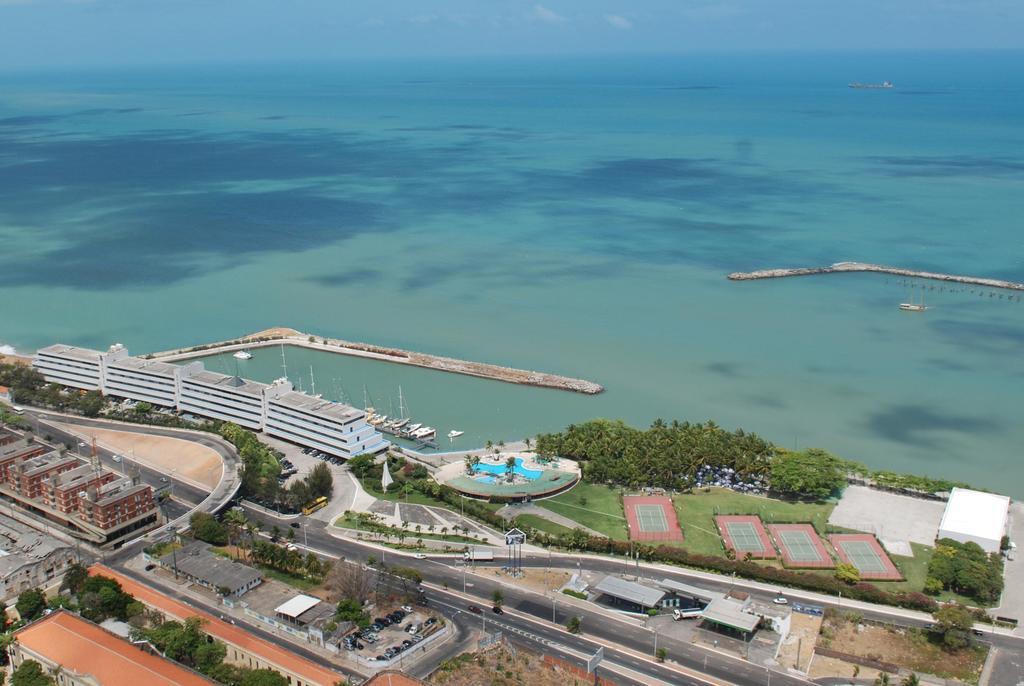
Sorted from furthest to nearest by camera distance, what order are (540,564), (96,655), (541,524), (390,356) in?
(390,356) < (541,524) < (540,564) < (96,655)

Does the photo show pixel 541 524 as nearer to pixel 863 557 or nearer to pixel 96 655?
pixel 863 557

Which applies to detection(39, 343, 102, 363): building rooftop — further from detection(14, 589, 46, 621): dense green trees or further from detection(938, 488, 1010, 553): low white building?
detection(938, 488, 1010, 553): low white building

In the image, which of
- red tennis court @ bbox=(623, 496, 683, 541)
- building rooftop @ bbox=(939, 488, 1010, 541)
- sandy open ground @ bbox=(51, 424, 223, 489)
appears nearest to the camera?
building rooftop @ bbox=(939, 488, 1010, 541)

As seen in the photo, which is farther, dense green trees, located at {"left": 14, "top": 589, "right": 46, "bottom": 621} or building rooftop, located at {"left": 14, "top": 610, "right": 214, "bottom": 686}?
dense green trees, located at {"left": 14, "top": 589, "right": 46, "bottom": 621}

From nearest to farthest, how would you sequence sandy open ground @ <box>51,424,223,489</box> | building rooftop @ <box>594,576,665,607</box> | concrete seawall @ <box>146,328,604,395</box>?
building rooftop @ <box>594,576,665,607</box>
sandy open ground @ <box>51,424,223,489</box>
concrete seawall @ <box>146,328,604,395</box>

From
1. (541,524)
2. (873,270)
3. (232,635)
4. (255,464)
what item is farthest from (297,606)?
(873,270)

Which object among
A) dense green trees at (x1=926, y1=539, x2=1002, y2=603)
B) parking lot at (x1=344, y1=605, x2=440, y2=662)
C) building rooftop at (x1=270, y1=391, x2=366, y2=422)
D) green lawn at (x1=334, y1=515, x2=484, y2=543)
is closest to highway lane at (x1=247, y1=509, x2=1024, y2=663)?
green lawn at (x1=334, y1=515, x2=484, y2=543)
